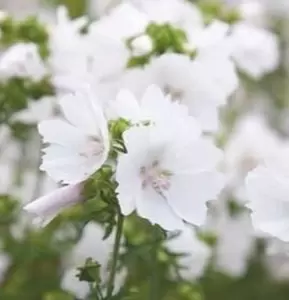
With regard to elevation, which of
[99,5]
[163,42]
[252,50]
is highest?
[163,42]

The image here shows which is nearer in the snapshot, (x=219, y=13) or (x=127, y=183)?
(x=127, y=183)

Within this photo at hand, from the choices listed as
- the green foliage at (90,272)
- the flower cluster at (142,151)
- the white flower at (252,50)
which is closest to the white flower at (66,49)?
the flower cluster at (142,151)

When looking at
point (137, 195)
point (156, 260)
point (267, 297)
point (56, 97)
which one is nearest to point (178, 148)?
point (137, 195)

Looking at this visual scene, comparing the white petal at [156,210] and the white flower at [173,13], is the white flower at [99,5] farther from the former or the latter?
the white petal at [156,210]

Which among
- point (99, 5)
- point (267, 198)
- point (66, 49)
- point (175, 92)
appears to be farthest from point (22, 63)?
point (99, 5)

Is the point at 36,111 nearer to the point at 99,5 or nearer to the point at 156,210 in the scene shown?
the point at 156,210

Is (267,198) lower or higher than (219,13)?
higher

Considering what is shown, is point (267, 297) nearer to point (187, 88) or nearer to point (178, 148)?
point (187, 88)

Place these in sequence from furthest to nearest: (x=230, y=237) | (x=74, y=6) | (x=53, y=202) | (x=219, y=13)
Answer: (x=74, y=6), (x=230, y=237), (x=219, y=13), (x=53, y=202)
